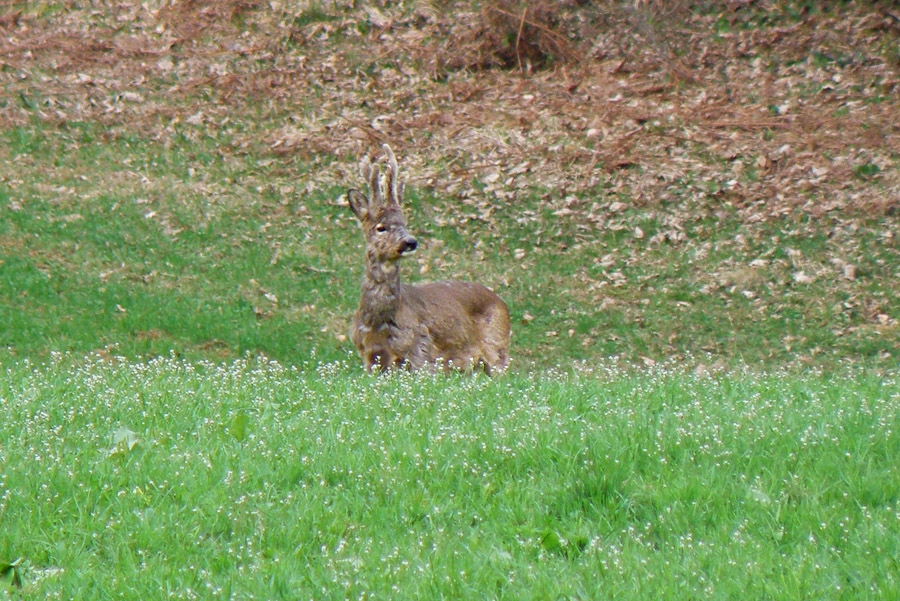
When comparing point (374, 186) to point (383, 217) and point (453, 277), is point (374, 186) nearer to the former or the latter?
point (383, 217)

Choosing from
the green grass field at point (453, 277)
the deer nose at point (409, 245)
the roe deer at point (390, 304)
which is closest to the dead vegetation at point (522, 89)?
the green grass field at point (453, 277)

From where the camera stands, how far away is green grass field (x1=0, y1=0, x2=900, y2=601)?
16.1 ft

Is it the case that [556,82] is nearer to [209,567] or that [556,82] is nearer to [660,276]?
[660,276]

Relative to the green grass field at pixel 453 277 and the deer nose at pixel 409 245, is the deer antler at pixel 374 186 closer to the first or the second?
the deer nose at pixel 409 245

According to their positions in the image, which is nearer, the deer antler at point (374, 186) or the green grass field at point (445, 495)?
the green grass field at point (445, 495)

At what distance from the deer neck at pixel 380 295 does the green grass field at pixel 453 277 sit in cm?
89

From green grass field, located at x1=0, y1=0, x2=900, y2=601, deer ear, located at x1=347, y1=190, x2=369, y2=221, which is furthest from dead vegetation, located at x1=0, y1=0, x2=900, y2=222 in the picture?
deer ear, located at x1=347, y1=190, x2=369, y2=221

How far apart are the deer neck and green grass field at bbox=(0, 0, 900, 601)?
894 millimetres

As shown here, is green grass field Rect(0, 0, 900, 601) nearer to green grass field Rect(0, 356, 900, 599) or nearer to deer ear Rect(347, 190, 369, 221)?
green grass field Rect(0, 356, 900, 599)

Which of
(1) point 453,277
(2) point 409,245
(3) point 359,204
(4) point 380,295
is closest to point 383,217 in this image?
(3) point 359,204

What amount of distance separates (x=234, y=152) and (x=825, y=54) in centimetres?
1111

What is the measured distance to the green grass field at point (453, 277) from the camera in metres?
4.92

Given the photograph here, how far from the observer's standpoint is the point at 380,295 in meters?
9.73

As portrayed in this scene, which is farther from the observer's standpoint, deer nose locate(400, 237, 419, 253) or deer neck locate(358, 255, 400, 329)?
deer neck locate(358, 255, 400, 329)
